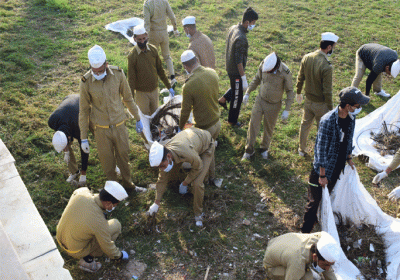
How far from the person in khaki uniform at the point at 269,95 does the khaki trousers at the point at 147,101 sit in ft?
5.34

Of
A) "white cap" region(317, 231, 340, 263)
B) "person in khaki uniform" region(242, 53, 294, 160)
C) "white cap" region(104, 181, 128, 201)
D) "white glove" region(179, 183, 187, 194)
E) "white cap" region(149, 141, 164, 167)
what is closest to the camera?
"white cap" region(317, 231, 340, 263)

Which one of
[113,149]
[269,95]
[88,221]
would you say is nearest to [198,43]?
[269,95]

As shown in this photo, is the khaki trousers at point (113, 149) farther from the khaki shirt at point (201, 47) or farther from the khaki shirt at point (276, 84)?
the khaki shirt at point (276, 84)

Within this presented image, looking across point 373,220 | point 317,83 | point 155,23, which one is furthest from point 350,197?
point 155,23

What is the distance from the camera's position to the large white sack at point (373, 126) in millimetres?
5688

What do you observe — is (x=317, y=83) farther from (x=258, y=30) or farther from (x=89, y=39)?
(x=89, y=39)

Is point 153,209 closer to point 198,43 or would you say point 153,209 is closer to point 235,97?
point 235,97

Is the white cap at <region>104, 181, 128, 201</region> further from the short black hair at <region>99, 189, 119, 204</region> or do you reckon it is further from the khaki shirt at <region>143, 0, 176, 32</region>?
the khaki shirt at <region>143, 0, 176, 32</region>

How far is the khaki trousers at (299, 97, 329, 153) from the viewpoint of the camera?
5.22m

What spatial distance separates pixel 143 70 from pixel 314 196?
3178 millimetres

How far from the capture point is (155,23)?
714 centimetres

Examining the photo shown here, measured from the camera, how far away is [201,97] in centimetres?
466

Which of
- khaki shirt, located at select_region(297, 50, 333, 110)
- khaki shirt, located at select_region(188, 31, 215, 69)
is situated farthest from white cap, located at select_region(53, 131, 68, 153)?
khaki shirt, located at select_region(297, 50, 333, 110)

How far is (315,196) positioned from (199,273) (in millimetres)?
1671
